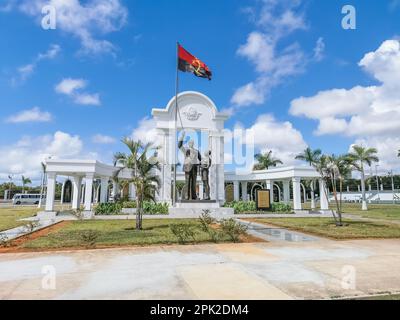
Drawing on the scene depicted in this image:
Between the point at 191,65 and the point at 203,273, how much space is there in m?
24.0

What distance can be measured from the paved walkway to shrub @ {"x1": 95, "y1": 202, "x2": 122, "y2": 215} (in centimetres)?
1639

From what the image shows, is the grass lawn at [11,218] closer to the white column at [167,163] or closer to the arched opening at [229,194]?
the white column at [167,163]

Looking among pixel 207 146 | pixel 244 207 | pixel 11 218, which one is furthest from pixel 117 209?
pixel 207 146

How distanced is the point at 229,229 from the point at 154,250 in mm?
3647

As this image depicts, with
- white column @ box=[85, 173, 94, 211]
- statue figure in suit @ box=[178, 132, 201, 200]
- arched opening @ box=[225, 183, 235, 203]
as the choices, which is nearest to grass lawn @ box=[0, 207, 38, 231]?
white column @ box=[85, 173, 94, 211]

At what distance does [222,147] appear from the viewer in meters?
35.0

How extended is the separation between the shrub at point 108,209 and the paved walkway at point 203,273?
16.4 m

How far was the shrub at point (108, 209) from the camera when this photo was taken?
2480cm

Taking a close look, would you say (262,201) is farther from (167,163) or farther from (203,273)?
(203,273)

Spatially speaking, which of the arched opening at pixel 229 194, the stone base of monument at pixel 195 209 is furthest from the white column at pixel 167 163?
the arched opening at pixel 229 194

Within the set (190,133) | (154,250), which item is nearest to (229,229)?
(154,250)

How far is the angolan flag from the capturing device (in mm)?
26625

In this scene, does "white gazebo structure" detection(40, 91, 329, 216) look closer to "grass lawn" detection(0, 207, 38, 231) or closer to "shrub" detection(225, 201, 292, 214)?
"shrub" detection(225, 201, 292, 214)
